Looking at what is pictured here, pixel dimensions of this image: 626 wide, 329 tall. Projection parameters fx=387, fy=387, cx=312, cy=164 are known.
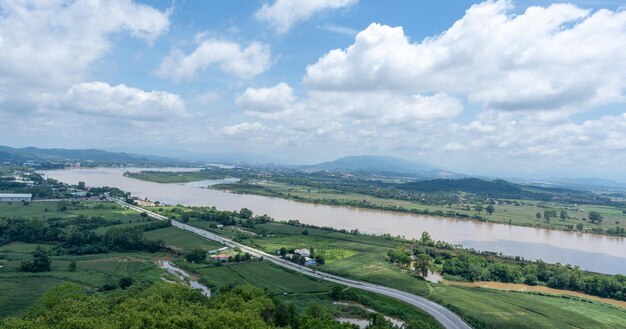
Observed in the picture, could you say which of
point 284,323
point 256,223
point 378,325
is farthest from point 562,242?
point 284,323

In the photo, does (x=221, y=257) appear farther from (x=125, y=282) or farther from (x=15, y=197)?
(x=15, y=197)

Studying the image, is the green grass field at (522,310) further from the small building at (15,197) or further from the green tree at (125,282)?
the small building at (15,197)

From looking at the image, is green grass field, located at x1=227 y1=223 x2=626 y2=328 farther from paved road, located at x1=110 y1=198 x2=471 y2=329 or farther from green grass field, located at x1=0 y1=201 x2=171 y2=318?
green grass field, located at x1=0 y1=201 x2=171 y2=318

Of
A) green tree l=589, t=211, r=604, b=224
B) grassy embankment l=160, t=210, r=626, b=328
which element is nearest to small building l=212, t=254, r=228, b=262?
grassy embankment l=160, t=210, r=626, b=328

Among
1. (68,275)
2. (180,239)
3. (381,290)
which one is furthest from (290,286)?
(180,239)

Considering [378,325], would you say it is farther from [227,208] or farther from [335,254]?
[227,208]

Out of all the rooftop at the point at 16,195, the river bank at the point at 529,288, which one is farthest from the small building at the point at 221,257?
the rooftop at the point at 16,195
